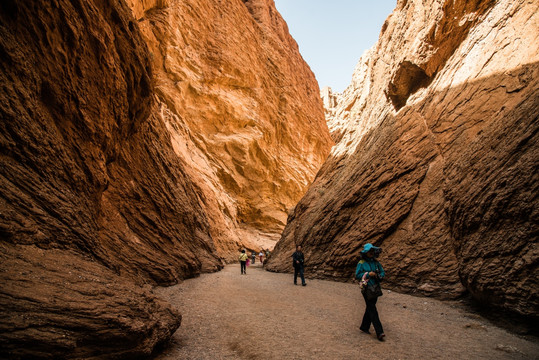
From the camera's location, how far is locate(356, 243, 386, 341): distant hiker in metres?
4.28

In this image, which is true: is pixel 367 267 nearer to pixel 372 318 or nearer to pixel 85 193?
pixel 372 318

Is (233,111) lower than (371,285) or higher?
higher

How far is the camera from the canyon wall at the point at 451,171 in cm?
516

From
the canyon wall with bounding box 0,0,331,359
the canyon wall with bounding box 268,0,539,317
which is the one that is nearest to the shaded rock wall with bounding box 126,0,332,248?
the canyon wall with bounding box 0,0,331,359

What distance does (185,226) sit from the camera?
1230cm

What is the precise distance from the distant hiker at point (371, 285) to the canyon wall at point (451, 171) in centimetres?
236

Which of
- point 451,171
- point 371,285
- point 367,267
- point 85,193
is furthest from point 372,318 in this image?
point 85,193

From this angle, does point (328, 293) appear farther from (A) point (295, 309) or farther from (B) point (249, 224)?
(B) point (249, 224)

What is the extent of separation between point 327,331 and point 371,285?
1.13 meters

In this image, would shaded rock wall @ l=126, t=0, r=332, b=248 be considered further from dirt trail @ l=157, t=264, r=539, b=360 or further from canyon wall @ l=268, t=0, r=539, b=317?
dirt trail @ l=157, t=264, r=539, b=360

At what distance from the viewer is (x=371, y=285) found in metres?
4.43

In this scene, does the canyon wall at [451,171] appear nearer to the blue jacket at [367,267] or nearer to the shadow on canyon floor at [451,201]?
the shadow on canyon floor at [451,201]

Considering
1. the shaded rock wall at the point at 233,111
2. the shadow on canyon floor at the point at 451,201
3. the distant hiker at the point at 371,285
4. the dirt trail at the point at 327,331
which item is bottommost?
the dirt trail at the point at 327,331

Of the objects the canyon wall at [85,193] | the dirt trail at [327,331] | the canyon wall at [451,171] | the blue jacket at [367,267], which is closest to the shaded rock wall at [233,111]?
the canyon wall at [85,193]
